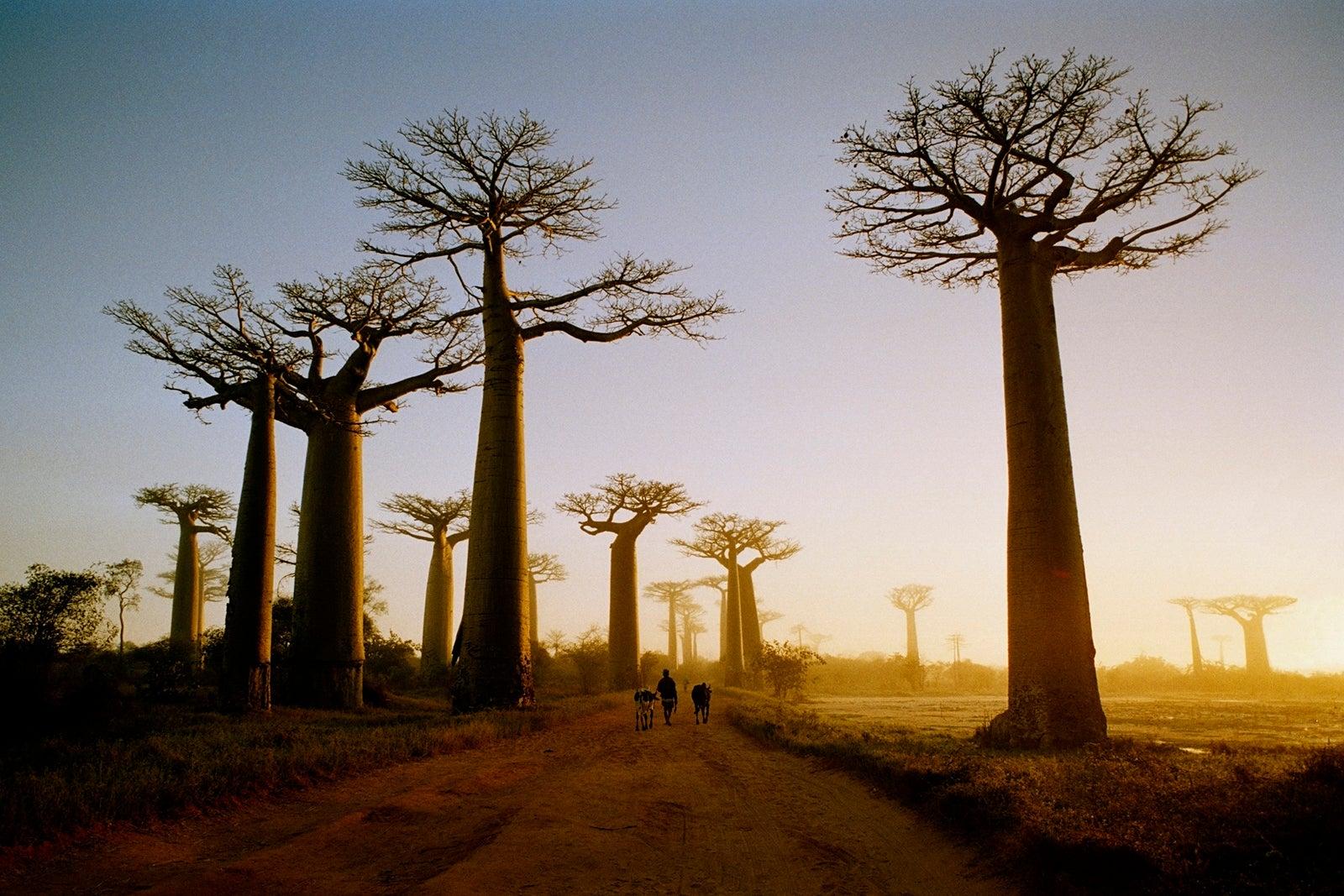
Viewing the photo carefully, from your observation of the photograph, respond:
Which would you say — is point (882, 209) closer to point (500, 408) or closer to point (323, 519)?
point (500, 408)

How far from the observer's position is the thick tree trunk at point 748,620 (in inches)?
1259

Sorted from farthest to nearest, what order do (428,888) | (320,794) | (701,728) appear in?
(701,728) → (320,794) → (428,888)

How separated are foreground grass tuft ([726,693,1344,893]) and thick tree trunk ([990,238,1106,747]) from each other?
52.0 inches

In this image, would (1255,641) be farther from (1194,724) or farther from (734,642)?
(1194,724)

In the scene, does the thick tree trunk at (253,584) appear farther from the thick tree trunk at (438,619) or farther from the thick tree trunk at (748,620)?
the thick tree trunk at (748,620)

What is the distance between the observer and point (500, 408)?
43.5 ft

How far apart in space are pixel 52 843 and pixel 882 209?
434 inches

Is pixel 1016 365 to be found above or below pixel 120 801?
above

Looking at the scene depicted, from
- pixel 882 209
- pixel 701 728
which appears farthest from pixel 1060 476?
pixel 701 728

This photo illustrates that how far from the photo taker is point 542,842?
4508mm

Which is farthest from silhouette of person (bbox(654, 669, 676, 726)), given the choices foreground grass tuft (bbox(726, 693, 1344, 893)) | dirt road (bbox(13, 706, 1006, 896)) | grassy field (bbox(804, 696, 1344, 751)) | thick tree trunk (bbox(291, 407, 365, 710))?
foreground grass tuft (bbox(726, 693, 1344, 893))

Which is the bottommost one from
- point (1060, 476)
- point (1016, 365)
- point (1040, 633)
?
point (1040, 633)

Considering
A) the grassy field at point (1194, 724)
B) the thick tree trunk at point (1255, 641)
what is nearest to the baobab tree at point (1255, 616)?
the thick tree trunk at point (1255, 641)

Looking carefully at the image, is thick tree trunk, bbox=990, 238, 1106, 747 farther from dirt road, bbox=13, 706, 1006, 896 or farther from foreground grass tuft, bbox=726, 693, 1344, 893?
dirt road, bbox=13, 706, 1006, 896
